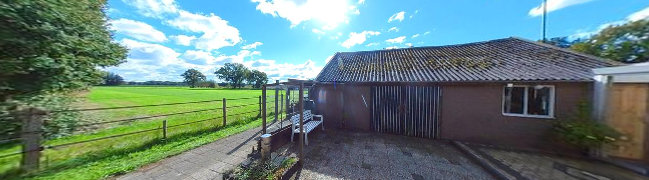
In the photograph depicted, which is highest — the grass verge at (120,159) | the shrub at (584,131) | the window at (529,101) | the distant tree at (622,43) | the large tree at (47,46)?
the distant tree at (622,43)

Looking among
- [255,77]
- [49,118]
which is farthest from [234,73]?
[49,118]

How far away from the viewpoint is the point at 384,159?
548 centimetres

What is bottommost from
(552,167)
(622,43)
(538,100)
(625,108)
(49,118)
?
(552,167)

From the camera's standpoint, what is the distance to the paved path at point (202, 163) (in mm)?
4383

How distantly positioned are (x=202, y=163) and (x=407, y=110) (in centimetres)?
668

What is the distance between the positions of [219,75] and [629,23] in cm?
10526

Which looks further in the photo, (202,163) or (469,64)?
(469,64)

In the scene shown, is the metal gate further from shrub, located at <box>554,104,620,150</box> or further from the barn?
shrub, located at <box>554,104,620,150</box>

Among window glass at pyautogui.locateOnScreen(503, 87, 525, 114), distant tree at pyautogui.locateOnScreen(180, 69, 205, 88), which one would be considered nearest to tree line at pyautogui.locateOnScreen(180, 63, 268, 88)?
distant tree at pyautogui.locateOnScreen(180, 69, 205, 88)

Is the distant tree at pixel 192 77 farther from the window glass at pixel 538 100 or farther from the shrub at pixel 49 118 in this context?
the window glass at pixel 538 100

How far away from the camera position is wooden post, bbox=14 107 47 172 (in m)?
4.05

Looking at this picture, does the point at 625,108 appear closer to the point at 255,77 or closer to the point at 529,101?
the point at 529,101

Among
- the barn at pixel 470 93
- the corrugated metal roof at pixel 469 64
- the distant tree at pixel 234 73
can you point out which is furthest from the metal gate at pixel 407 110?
the distant tree at pixel 234 73

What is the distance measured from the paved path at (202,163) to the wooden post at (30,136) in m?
1.69
